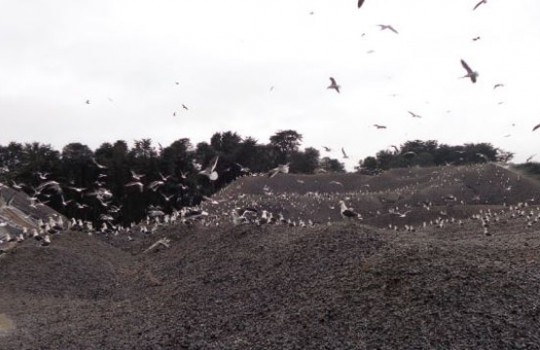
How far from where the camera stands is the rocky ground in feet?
37.5

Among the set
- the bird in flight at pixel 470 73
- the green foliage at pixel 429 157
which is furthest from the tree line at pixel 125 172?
the bird in flight at pixel 470 73

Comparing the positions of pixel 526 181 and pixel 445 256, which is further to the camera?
pixel 526 181

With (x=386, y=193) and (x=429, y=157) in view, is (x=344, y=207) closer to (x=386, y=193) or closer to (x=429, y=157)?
(x=386, y=193)

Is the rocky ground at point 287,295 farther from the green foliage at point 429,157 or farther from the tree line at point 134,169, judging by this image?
the green foliage at point 429,157

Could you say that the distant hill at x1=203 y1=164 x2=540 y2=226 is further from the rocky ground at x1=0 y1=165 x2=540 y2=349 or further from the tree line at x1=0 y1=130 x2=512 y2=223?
the rocky ground at x1=0 y1=165 x2=540 y2=349

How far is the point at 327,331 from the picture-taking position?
11.9m

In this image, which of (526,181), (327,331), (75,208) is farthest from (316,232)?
(75,208)

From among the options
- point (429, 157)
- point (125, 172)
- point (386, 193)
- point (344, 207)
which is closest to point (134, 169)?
point (125, 172)

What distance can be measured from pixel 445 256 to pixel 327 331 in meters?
4.54

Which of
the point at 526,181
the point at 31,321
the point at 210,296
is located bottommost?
the point at 31,321

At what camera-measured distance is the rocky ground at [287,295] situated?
1143 cm

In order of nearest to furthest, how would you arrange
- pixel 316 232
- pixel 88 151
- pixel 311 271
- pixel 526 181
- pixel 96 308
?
pixel 311 271, pixel 96 308, pixel 316 232, pixel 526 181, pixel 88 151

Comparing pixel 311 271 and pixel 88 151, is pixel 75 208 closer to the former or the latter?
pixel 88 151

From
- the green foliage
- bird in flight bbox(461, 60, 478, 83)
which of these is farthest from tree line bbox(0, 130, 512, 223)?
bird in flight bbox(461, 60, 478, 83)
